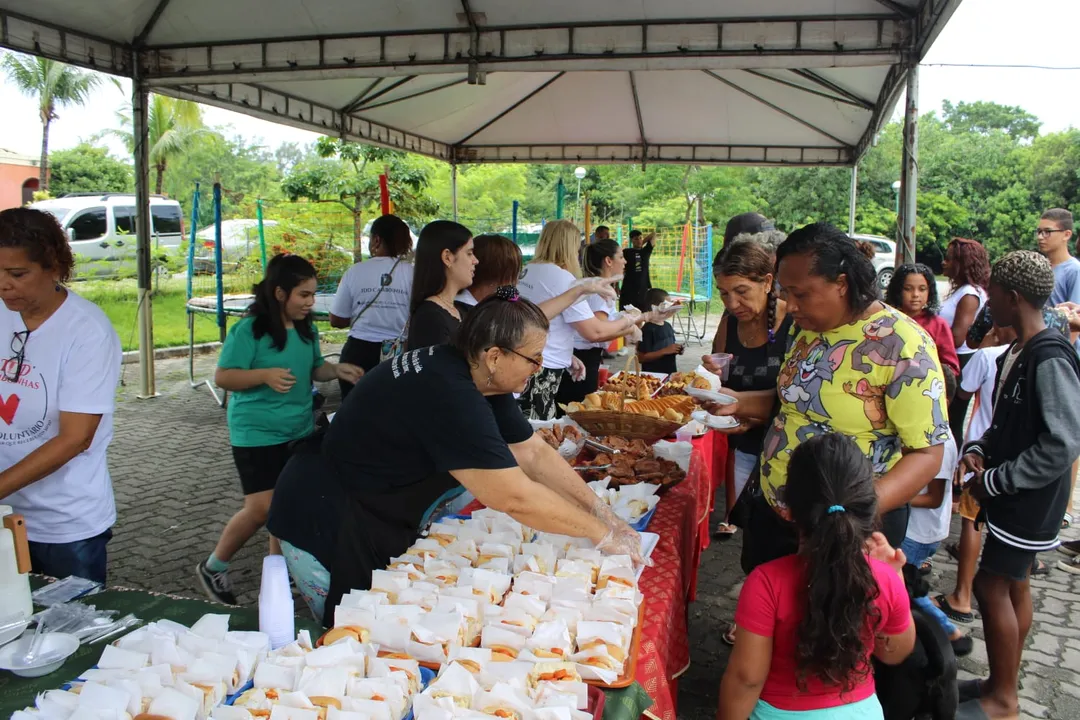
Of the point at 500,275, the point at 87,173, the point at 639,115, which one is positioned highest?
the point at 87,173

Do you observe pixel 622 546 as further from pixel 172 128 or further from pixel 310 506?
pixel 172 128

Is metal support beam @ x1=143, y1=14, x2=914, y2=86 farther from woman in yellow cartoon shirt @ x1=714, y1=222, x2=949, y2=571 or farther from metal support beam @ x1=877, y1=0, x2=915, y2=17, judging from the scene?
woman in yellow cartoon shirt @ x1=714, y1=222, x2=949, y2=571

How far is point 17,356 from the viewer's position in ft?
6.79

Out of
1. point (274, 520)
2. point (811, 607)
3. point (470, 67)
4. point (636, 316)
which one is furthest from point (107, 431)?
point (470, 67)

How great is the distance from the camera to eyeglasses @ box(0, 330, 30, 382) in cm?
206

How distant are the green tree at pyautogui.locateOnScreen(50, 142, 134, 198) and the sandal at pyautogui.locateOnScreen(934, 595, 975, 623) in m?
32.6

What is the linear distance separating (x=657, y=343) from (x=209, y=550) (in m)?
3.73

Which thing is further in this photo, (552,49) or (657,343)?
(657,343)

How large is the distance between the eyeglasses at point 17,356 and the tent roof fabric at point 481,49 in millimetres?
3689

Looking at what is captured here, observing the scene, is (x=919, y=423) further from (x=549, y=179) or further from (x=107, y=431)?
(x=549, y=179)

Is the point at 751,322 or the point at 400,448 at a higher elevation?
the point at 751,322

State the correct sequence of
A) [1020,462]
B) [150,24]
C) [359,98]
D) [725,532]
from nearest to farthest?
[1020,462], [725,532], [150,24], [359,98]

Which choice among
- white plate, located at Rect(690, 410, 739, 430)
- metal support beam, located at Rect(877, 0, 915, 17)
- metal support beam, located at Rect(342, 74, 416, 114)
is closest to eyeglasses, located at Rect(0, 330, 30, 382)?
white plate, located at Rect(690, 410, 739, 430)

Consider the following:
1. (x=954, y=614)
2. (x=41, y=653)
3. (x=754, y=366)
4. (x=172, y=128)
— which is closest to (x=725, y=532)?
(x=954, y=614)
